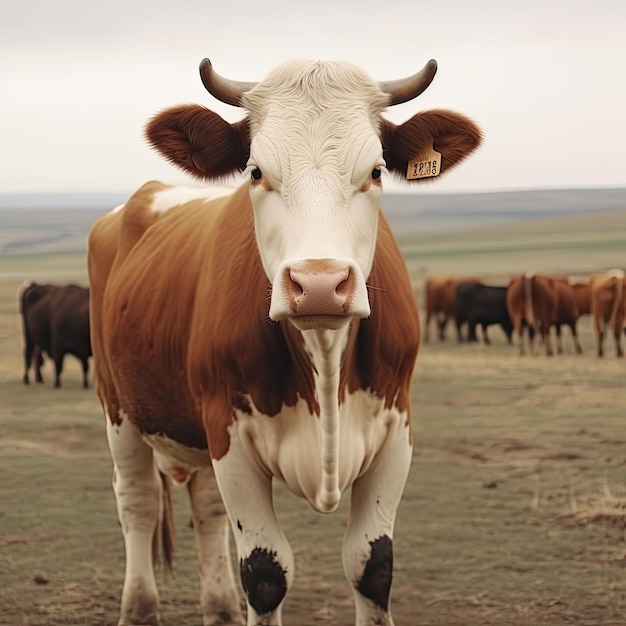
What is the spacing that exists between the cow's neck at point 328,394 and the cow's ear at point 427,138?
70 centimetres

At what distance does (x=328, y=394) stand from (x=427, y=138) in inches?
40.2

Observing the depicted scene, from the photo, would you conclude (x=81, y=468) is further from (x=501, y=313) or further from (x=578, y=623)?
(x=501, y=313)

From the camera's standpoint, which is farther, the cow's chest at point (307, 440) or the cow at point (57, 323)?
the cow at point (57, 323)

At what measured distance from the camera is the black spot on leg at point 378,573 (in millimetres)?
5023

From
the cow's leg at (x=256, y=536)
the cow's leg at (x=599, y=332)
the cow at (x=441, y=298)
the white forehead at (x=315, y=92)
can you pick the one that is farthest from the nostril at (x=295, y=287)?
the cow at (x=441, y=298)

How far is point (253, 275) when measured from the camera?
16.1ft

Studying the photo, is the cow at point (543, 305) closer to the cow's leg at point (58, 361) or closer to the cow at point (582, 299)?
the cow at point (582, 299)

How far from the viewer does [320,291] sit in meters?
3.87

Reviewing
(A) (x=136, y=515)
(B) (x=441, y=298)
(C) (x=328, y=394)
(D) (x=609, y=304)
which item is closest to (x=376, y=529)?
(C) (x=328, y=394)

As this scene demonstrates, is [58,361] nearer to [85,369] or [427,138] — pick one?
[85,369]

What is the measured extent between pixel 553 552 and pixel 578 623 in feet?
4.66

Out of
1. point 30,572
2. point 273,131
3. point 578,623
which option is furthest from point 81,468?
point 273,131

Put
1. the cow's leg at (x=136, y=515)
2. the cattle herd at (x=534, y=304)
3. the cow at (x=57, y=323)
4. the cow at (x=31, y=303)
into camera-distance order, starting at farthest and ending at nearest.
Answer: the cattle herd at (x=534, y=304), the cow at (x=31, y=303), the cow at (x=57, y=323), the cow's leg at (x=136, y=515)

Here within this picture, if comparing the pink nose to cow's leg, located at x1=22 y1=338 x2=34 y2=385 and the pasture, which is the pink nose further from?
cow's leg, located at x1=22 y1=338 x2=34 y2=385
